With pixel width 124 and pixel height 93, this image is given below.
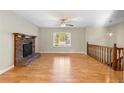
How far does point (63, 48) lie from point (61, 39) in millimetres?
788

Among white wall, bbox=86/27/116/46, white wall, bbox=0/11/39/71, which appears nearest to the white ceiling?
white wall, bbox=0/11/39/71

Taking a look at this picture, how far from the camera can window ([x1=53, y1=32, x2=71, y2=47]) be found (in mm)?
14266

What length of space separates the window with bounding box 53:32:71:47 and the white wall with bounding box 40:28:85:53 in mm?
261

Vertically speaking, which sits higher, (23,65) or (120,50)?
→ (120,50)

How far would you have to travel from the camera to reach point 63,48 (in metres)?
14.3

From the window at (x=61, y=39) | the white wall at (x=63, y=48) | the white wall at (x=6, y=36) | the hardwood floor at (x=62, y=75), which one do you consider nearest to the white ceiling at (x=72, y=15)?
the white wall at (x=6, y=36)

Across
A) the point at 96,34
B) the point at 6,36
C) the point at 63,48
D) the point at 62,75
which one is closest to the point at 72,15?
the point at 6,36

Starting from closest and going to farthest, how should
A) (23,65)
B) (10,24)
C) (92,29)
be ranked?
(10,24) → (23,65) → (92,29)

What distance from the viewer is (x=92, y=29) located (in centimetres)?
1329

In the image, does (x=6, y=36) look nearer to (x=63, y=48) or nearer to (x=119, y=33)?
→ (x=119, y=33)
